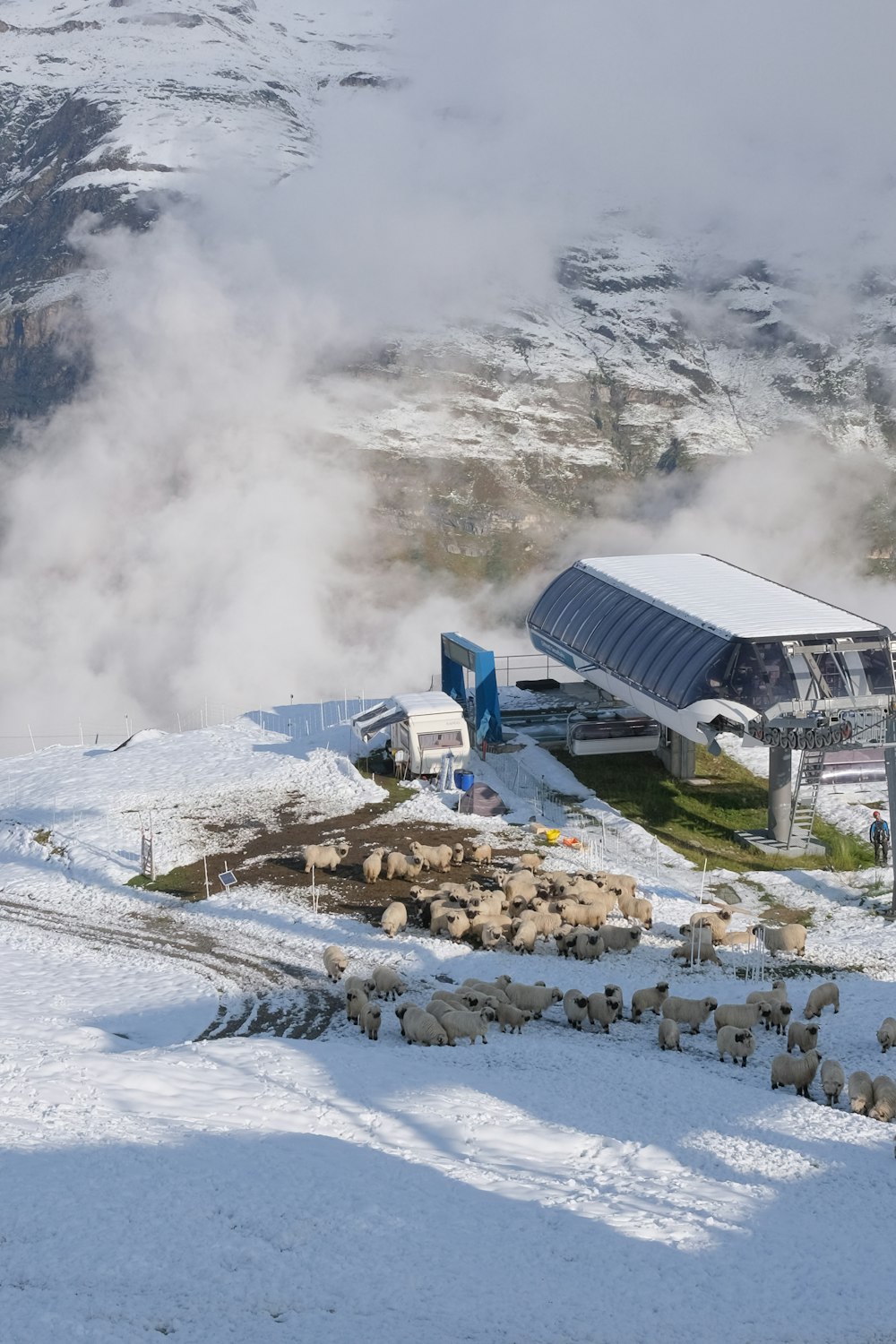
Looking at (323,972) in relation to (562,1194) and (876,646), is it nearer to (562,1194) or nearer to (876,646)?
(562,1194)

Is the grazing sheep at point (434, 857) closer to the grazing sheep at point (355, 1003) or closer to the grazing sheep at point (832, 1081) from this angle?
the grazing sheep at point (355, 1003)

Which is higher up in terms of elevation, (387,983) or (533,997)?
(533,997)

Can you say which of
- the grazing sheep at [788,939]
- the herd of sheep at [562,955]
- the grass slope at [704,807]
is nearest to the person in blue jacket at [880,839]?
the grass slope at [704,807]

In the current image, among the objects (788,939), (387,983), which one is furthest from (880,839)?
(387,983)

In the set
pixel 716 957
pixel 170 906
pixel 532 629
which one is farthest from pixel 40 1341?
pixel 532 629

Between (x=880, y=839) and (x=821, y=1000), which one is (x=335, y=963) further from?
(x=880, y=839)

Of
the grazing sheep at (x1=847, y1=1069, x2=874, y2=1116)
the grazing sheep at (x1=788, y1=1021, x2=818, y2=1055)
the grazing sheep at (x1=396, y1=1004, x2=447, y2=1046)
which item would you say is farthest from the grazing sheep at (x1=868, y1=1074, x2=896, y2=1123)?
the grazing sheep at (x1=396, y1=1004, x2=447, y2=1046)
